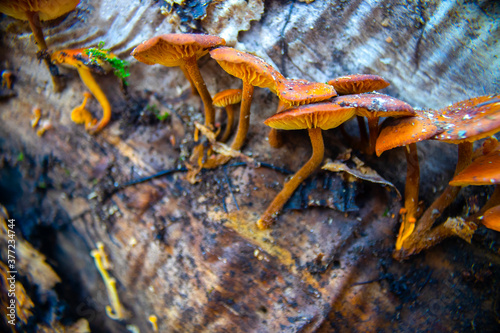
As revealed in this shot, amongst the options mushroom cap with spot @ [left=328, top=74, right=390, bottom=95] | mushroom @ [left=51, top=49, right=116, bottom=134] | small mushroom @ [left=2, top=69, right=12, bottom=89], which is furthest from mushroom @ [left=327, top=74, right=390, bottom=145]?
small mushroom @ [left=2, top=69, right=12, bottom=89]

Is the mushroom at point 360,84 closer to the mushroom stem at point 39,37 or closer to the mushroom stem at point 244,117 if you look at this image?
the mushroom stem at point 244,117

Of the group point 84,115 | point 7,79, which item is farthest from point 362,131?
point 7,79

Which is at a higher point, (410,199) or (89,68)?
(89,68)

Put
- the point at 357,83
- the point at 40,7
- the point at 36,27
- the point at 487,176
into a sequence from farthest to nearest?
the point at 36,27
the point at 40,7
the point at 357,83
the point at 487,176

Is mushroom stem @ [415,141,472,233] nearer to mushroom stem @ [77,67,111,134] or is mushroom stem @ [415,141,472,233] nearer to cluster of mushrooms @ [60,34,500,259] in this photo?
cluster of mushrooms @ [60,34,500,259]

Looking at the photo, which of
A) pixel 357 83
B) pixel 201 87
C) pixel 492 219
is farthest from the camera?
pixel 201 87

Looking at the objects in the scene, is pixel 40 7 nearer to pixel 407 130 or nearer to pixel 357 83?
pixel 357 83

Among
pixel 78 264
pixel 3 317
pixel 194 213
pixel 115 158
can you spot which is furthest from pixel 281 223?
pixel 3 317

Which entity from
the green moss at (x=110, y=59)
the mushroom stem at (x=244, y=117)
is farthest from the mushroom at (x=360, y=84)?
the green moss at (x=110, y=59)
